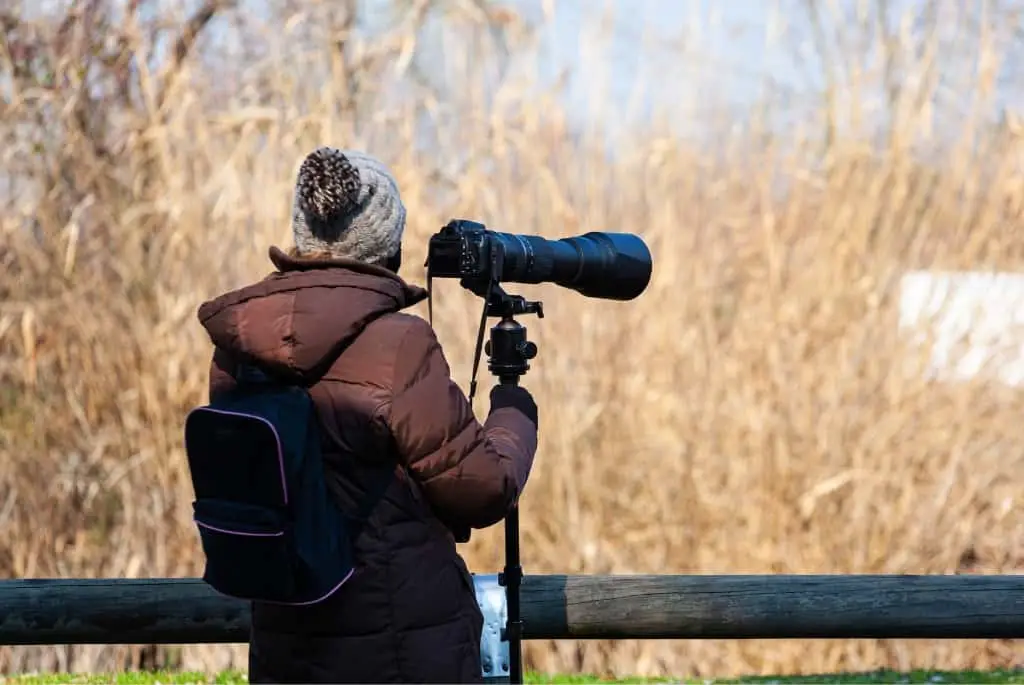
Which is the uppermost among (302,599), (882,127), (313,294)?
(882,127)

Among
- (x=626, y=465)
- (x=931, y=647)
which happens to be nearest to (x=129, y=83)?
(x=626, y=465)

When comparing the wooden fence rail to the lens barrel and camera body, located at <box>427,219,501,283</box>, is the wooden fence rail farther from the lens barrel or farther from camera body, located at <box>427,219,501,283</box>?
camera body, located at <box>427,219,501,283</box>

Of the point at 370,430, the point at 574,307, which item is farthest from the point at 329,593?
the point at 574,307

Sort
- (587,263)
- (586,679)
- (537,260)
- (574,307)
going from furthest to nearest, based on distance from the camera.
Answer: (574,307) < (586,679) < (587,263) < (537,260)

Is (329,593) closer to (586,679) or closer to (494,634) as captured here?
(494,634)

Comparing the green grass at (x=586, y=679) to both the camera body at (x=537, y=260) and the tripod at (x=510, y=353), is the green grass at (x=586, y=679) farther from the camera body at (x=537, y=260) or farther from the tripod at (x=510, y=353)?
the camera body at (x=537, y=260)

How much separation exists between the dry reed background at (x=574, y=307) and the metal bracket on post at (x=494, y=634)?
7.58 feet

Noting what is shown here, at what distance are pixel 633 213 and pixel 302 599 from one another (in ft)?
12.1

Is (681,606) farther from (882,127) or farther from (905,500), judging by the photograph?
(882,127)

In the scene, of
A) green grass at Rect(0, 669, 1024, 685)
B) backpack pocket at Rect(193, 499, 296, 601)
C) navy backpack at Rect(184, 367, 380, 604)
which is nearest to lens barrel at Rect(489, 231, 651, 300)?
navy backpack at Rect(184, 367, 380, 604)

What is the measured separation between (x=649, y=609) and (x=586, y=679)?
141 cm

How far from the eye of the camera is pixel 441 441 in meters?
2.05

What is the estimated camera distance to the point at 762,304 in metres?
5.27

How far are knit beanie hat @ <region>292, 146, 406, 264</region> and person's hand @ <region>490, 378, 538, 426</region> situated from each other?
37 centimetres
